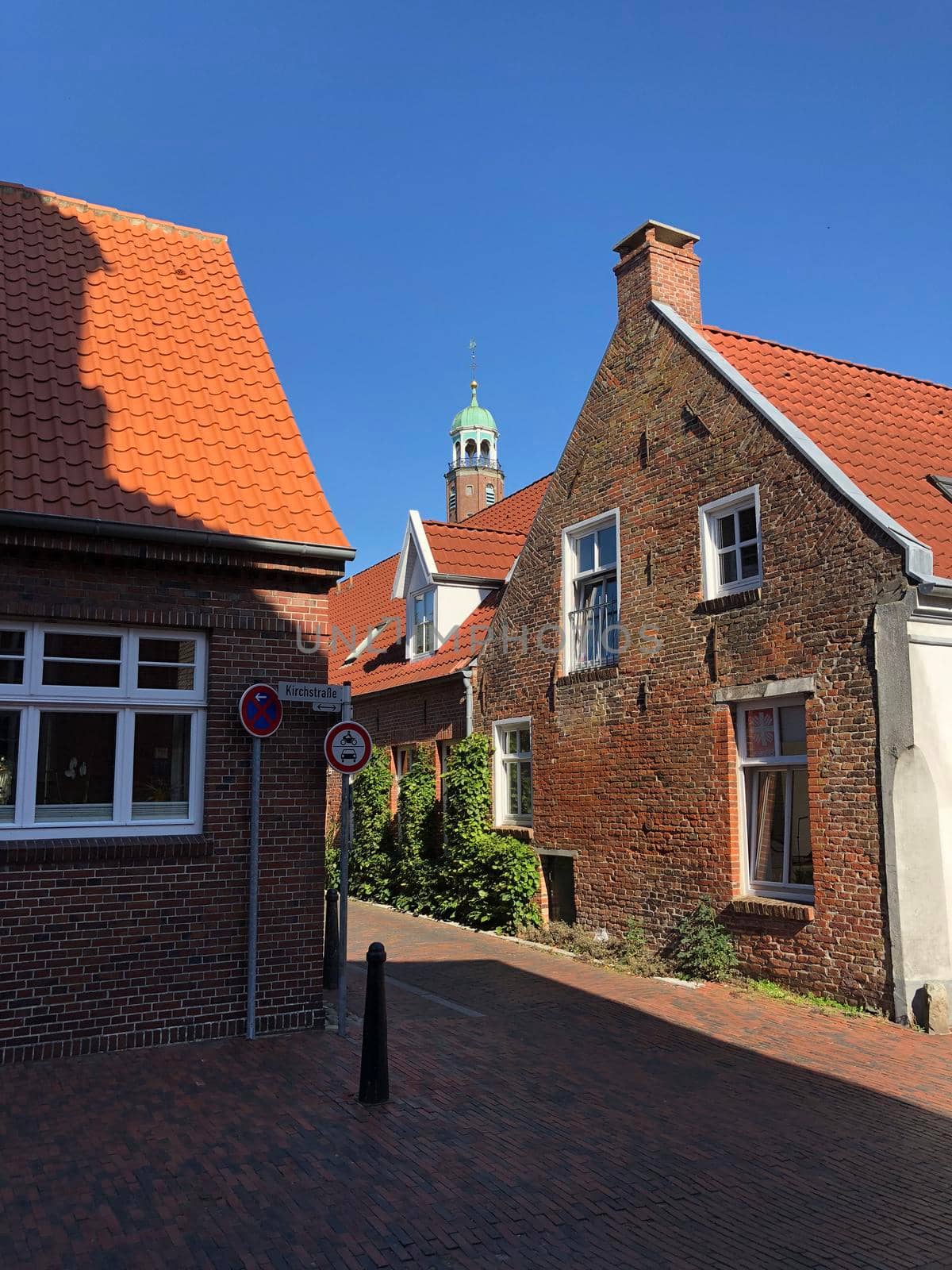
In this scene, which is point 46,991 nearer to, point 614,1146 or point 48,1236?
point 48,1236

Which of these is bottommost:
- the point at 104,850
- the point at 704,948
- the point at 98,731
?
the point at 704,948

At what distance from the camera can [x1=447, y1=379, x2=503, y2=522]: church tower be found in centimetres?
7919

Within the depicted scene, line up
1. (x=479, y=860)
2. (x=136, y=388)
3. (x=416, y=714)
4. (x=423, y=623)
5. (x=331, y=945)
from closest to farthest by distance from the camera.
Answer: (x=136, y=388), (x=331, y=945), (x=479, y=860), (x=416, y=714), (x=423, y=623)

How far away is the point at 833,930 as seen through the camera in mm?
9867

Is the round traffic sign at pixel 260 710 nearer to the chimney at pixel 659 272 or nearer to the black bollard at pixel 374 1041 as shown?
the black bollard at pixel 374 1041

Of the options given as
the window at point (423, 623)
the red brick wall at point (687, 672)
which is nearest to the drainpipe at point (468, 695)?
the red brick wall at point (687, 672)

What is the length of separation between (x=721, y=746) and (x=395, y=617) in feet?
40.2

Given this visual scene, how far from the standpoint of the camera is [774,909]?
10539 millimetres

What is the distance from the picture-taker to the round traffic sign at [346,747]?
8.28m

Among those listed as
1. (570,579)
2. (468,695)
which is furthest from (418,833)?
(570,579)

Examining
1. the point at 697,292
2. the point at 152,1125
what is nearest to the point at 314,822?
the point at 152,1125

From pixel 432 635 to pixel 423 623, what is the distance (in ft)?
1.78

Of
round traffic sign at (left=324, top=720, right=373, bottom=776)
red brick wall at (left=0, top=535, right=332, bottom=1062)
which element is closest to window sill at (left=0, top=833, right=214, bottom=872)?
red brick wall at (left=0, top=535, right=332, bottom=1062)

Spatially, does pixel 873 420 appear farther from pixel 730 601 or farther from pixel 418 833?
pixel 418 833
